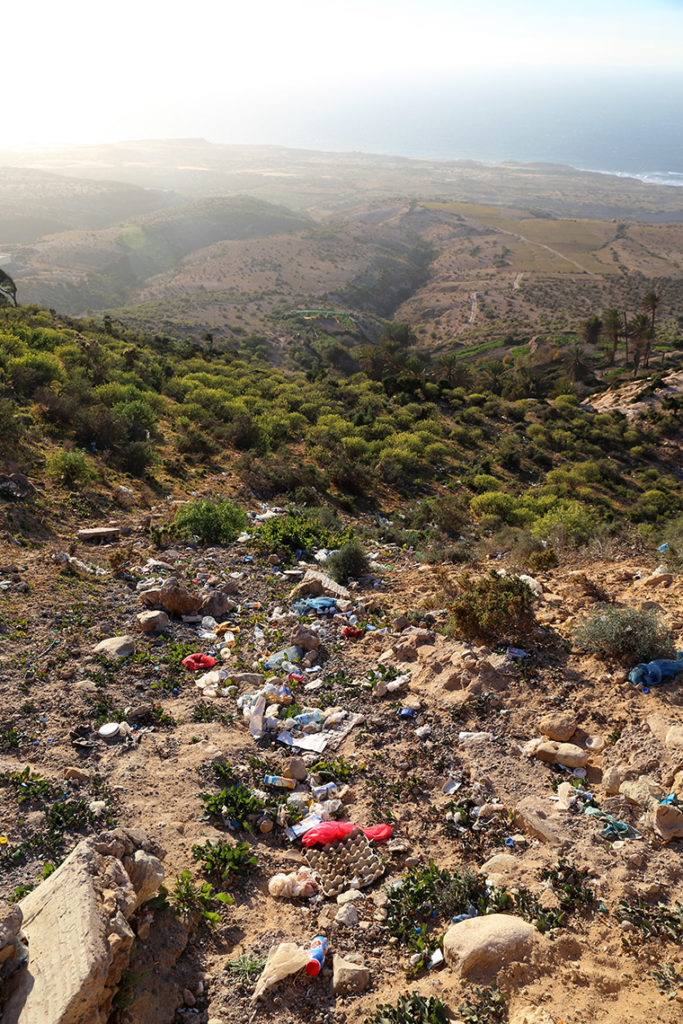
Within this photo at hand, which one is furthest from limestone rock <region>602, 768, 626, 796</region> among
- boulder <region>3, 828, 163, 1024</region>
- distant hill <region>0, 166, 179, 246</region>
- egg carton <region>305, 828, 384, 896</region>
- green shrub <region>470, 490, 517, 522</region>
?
distant hill <region>0, 166, 179, 246</region>

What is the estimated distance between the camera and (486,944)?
3307 millimetres

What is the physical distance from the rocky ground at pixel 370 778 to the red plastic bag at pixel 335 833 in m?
0.12

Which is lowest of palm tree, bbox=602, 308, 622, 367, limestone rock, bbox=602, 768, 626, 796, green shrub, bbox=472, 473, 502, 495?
Result: green shrub, bbox=472, 473, 502, 495

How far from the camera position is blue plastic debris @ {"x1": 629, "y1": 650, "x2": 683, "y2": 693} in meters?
5.07

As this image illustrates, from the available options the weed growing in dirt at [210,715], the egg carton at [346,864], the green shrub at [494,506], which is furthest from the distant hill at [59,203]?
the egg carton at [346,864]

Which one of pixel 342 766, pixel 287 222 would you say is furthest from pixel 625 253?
pixel 342 766

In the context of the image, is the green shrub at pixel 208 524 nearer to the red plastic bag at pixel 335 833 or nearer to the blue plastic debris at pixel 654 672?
the red plastic bag at pixel 335 833

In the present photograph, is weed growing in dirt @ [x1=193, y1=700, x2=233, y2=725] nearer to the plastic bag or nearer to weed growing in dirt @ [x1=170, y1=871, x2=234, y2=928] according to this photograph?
weed growing in dirt @ [x1=170, y1=871, x2=234, y2=928]

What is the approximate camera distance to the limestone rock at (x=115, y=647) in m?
6.46

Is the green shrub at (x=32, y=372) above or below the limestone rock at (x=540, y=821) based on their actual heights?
above

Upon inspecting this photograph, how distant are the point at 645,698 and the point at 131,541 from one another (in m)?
7.63

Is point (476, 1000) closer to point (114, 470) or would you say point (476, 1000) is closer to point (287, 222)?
point (114, 470)

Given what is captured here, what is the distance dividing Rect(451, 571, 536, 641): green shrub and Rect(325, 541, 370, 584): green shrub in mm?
2608

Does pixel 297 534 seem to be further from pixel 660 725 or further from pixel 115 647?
pixel 660 725
